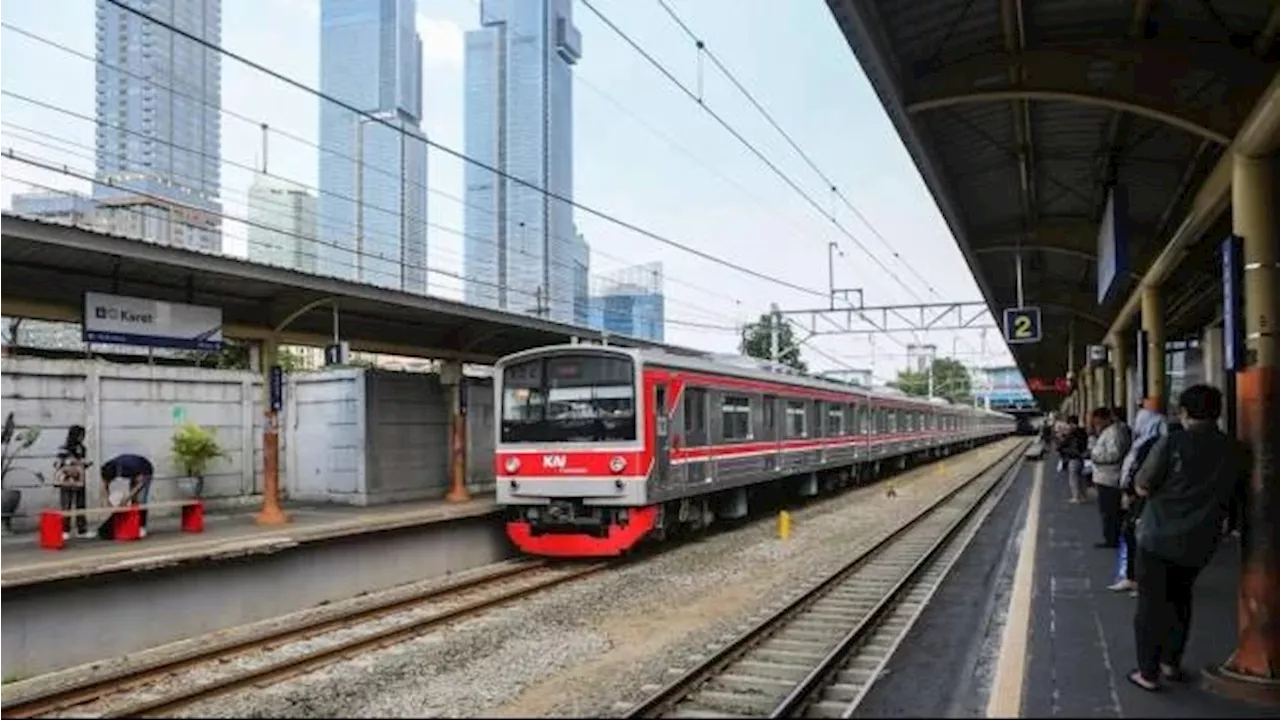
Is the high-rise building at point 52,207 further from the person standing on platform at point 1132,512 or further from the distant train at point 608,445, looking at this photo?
the person standing on platform at point 1132,512

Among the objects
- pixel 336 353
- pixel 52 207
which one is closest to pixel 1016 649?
pixel 336 353

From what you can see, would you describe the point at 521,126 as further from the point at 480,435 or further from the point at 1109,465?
the point at 1109,465

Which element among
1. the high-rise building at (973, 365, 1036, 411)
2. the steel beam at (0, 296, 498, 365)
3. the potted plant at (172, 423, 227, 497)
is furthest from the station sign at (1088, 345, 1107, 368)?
the high-rise building at (973, 365, 1036, 411)

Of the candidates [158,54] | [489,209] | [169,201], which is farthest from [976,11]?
[489,209]

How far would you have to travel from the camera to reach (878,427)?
28141 millimetres

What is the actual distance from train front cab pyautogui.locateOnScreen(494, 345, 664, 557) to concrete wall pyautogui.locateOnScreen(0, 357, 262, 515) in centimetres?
459

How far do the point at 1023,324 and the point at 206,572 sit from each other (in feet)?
49.8

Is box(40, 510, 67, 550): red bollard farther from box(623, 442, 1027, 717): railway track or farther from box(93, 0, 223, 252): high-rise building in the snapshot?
box(623, 442, 1027, 717): railway track

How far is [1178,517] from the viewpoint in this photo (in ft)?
17.6

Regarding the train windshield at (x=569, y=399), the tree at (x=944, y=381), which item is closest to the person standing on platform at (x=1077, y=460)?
the train windshield at (x=569, y=399)

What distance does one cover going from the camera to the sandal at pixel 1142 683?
5492 mm

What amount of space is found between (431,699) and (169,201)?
26.4ft

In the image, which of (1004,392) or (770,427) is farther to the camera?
(1004,392)

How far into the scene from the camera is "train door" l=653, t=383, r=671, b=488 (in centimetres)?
1280
